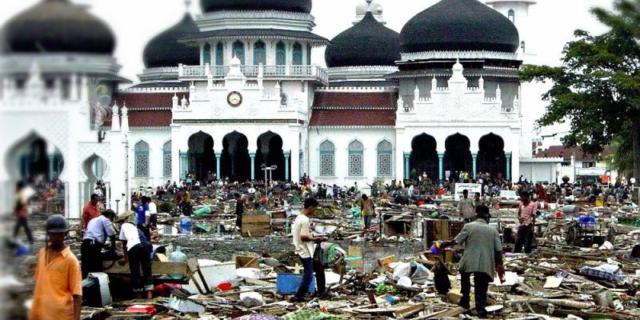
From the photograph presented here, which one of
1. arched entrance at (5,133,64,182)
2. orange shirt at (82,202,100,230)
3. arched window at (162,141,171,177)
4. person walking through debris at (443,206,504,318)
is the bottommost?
person walking through debris at (443,206,504,318)

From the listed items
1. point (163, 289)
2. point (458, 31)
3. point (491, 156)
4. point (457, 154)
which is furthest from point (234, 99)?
point (163, 289)

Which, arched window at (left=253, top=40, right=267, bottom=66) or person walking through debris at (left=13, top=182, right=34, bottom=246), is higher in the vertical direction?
arched window at (left=253, top=40, right=267, bottom=66)

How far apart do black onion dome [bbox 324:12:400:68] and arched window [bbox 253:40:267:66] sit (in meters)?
6.68

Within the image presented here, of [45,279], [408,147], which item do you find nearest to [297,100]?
[408,147]

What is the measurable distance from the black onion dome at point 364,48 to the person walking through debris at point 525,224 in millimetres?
45027

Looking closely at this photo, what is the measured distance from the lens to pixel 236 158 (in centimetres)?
5769

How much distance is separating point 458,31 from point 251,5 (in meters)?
9.07

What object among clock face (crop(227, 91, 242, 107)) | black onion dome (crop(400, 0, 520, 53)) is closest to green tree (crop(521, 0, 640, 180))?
black onion dome (crop(400, 0, 520, 53))

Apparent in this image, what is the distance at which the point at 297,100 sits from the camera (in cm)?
5703

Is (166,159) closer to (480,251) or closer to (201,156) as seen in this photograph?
(201,156)

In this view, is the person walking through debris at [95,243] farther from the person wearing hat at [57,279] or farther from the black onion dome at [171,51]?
the black onion dome at [171,51]

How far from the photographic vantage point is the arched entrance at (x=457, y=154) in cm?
5647

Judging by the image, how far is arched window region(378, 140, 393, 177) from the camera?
186ft

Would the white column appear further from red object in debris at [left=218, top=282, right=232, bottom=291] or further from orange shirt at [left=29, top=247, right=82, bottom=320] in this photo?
orange shirt at [left=29, top=247, right=82, bottom=320]
